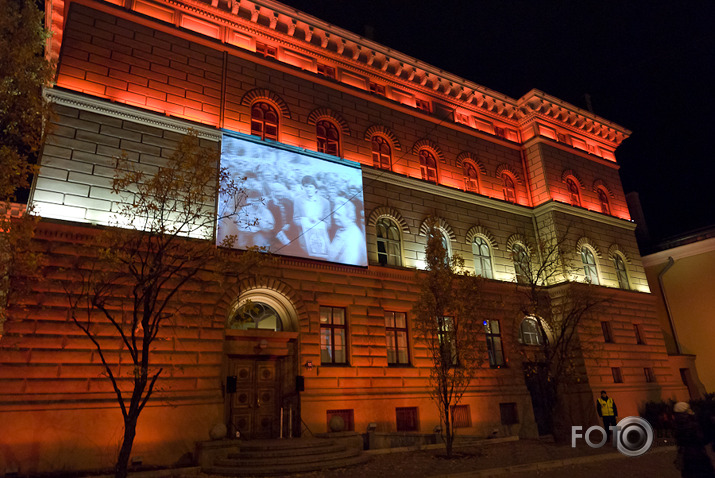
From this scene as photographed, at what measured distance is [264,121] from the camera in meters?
19.2

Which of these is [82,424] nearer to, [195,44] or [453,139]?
[195,44]

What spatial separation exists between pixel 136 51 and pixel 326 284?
10.9 metres

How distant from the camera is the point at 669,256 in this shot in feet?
102

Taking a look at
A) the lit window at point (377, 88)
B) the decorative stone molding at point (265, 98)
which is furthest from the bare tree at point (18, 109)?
the lit window at point (377, 88)

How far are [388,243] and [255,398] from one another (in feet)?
27.5

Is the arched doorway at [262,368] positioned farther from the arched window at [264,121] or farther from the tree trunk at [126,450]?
the arched window at [264,121]

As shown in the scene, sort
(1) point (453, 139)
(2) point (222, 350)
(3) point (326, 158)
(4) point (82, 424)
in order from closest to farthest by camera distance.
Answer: (4) point (82, 424) → (2) point (222, 350) → (3) point (326, 158) → (1) point (453, 139)

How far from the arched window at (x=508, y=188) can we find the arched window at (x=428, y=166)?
15.9 ft

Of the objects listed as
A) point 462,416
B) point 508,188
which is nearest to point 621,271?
point 508,188

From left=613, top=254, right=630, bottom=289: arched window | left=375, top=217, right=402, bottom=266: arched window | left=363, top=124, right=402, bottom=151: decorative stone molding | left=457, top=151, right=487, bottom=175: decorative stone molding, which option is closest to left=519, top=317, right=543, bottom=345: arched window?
left=613, top=254, right=630, bottom=289: arched window

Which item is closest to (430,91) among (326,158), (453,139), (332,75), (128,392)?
(453,139)

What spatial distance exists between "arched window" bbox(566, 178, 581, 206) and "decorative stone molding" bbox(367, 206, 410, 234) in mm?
12474

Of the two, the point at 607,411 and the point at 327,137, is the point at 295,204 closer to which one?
the point at 327,137

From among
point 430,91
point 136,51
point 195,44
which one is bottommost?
point 136,51
